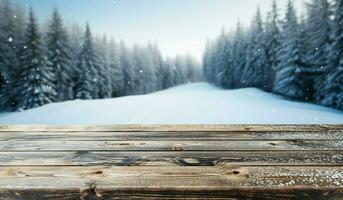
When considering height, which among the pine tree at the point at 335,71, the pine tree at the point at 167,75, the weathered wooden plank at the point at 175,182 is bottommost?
the weathered wooden plank at the point at 175,182

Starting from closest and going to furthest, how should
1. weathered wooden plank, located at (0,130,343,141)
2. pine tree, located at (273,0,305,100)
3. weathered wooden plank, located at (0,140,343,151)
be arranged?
weathered wooden plank, located at (0,140,343,151) → weathered wooden plank, located at (0,130,343,141) → pine tree, located at (273,0,305,100)

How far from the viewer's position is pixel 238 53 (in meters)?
43.4

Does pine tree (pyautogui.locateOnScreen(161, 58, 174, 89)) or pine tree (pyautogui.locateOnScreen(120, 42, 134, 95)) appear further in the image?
pine tree (pyautogui.locateOnScreen(161, 58, 174, 89))

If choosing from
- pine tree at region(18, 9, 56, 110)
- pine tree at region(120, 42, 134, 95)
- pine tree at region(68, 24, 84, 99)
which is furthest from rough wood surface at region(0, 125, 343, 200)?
pine tree at region(120, 42, 134, 95)

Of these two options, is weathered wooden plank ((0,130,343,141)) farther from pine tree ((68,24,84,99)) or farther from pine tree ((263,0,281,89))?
pine tree ((263,0,281,89))

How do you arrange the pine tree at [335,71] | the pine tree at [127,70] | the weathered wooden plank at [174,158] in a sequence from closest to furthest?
the weathered wooden plank at [174,158]
the pine tree at [335,71]
the pine tree at [127,70]

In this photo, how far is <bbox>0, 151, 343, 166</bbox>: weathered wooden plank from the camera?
139cm

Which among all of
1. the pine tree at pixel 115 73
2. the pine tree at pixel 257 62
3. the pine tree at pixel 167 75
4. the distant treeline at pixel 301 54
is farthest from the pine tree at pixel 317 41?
the pine tree at pixel 167 75

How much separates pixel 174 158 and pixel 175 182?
35 centimetres

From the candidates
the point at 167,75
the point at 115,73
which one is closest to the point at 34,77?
the point at 115,73

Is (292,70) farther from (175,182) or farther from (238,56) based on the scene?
(175,182)

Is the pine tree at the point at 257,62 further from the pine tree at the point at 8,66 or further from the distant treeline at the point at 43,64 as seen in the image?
the pine tree at the point at 8,66

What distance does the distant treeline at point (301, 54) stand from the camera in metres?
17.5

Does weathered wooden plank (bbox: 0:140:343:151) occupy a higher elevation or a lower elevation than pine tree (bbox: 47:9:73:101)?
lower
